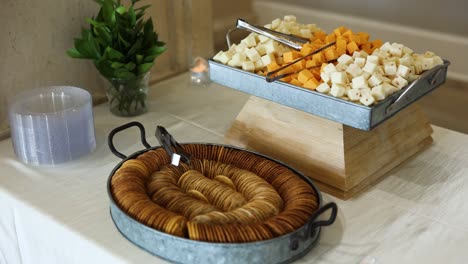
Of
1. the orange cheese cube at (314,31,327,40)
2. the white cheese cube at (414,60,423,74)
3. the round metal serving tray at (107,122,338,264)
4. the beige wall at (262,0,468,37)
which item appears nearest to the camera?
the round metal serving tray at (107,122,338,264)

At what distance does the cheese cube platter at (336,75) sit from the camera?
864 mm

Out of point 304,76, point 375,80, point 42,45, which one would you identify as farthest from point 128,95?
point 375,80

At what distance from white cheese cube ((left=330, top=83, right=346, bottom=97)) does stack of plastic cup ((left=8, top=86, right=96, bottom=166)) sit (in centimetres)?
42

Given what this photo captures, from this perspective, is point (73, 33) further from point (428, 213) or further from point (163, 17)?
point (428, 213)

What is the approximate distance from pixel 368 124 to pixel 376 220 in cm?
14

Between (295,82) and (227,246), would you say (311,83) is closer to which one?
(295,82)

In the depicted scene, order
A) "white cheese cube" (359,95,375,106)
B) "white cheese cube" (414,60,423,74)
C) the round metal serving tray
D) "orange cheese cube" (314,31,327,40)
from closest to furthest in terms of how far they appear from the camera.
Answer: the round metal serving tray < "white cheese cube" (359,95,375,106) < "white cheese cube" (414,60,423,74) < "orange cheese cube" (314,31,327,40)

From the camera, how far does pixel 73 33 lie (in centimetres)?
120

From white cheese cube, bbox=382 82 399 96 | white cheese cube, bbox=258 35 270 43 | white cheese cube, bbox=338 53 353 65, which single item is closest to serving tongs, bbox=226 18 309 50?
white cheese cube, bbox=258 35 270 43

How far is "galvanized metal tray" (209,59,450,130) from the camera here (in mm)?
849

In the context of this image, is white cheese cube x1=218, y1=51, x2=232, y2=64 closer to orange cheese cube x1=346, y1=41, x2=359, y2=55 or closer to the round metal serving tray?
orange cheese cube x1=346, y1=41, x2=359, y2=55

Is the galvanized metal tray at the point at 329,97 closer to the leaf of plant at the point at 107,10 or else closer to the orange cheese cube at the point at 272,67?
the orange cheese cube at the point at 272,67

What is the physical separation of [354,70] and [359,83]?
5 centimetres

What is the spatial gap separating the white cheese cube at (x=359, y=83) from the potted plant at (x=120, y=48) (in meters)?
0.41
